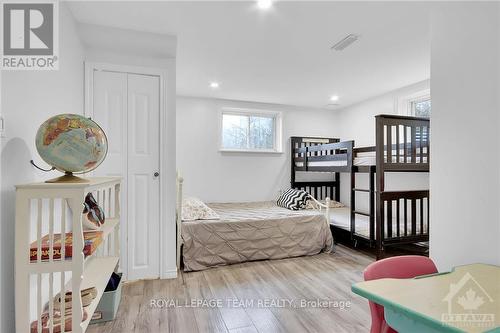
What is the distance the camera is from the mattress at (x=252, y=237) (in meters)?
2.83

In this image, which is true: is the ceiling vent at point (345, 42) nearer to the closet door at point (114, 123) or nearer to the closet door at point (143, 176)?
the closet door at point (143, 176)

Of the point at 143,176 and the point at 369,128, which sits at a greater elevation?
the point at 369,128

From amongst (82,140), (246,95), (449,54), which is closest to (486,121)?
(449,54)

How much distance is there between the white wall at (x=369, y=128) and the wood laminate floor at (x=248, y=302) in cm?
159

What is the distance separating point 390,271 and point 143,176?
215 cm

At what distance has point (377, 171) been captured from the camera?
2.94 metres

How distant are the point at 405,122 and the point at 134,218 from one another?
10.2 feet

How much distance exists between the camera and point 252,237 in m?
3.08

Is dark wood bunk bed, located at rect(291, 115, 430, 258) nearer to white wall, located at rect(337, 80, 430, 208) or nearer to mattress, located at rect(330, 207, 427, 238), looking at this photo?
mattress, located at rect(330, 207, 427, 238)

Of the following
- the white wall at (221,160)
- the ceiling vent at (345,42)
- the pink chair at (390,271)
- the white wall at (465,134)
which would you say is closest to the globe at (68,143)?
the pink chair at (390,271)

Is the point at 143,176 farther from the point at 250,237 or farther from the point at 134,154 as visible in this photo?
the point at 250,237

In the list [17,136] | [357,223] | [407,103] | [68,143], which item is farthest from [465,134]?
[407,103]

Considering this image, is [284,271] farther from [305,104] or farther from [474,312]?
[305,104]

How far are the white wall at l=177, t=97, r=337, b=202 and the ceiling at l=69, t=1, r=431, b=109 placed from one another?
0.64 m
